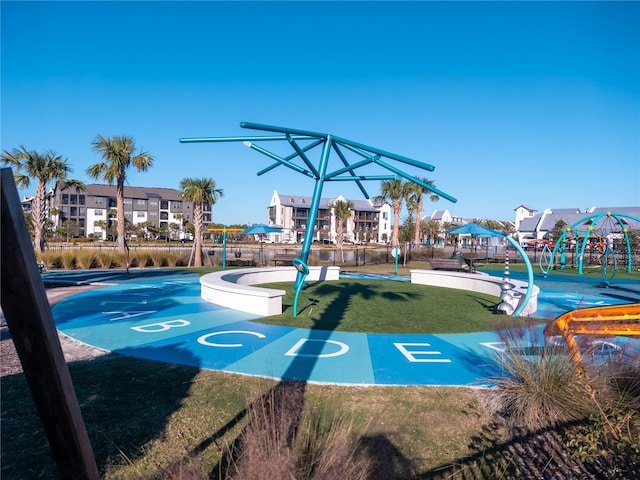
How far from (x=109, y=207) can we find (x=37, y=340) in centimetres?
10556

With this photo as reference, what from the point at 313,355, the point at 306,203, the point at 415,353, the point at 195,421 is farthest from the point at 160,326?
the point at 306,203

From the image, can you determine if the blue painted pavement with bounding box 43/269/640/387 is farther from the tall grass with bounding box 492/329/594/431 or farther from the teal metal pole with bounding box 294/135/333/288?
the teal metal pole with bounding box 294/135/333/288

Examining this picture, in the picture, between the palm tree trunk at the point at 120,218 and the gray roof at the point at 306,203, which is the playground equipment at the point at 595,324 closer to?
the palm tree trunk at the point at 120,218

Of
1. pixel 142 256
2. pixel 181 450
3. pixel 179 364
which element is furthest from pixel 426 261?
pixel 181 450

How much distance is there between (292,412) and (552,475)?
9.37ft

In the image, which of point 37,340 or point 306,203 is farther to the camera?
point 306,203

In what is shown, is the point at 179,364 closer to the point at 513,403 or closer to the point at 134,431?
the point at 134,431

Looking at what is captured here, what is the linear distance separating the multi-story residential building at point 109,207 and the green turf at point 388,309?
7810cm

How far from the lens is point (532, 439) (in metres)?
4.76

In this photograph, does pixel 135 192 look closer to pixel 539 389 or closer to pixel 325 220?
pixel 325 220

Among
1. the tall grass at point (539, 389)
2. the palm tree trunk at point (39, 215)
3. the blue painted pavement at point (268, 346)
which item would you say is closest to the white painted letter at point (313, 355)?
the blue painted pavement at point (268, 346)

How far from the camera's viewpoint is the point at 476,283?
1814cm

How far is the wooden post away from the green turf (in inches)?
314

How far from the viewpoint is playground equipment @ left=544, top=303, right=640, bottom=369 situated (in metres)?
5.42
